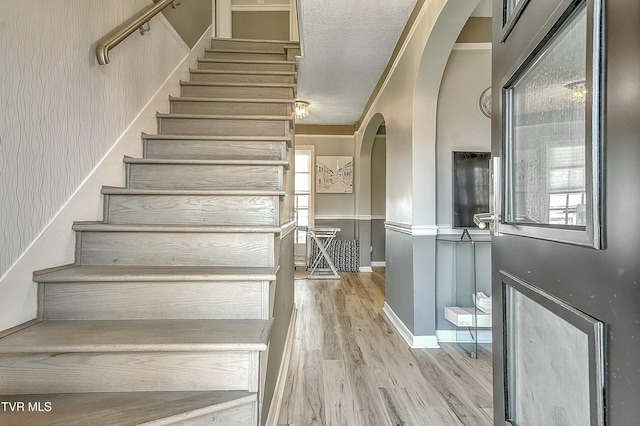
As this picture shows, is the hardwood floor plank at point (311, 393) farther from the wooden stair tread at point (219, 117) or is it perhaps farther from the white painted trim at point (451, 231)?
the wooden stair tread at point (219, 117)

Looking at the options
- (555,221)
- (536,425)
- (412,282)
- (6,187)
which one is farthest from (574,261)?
(412,282)

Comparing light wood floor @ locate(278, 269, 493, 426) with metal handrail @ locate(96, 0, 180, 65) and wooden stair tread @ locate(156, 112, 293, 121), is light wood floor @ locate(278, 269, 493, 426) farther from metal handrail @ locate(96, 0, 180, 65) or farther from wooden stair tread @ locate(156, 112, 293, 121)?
metal handrail @ locate(96, 0, 180, 65)

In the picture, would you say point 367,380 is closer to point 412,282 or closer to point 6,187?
point 412,282

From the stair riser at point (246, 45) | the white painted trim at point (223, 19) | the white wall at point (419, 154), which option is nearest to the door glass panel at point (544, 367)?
the white wall at point (419, 154)

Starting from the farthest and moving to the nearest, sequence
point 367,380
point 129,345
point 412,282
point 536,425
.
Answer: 1. point 412,282
2. point 367,380
3. point 129,345
4. point 536,425

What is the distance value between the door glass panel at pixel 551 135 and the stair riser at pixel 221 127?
1.75 metres

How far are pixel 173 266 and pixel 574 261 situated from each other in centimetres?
147

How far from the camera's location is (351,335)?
2877 millimetres

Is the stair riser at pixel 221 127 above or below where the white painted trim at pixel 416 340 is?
above

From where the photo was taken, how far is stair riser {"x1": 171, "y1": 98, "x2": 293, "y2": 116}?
2617 millimetres

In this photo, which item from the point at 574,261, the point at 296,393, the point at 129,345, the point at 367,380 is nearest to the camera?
the point at 574,261

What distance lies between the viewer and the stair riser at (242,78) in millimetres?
3031

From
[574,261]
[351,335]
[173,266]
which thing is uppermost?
[574,261]

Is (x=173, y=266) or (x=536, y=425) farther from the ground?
(x=173, y=266)
